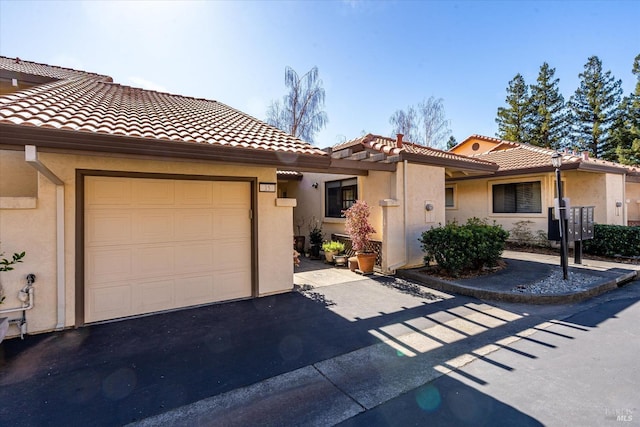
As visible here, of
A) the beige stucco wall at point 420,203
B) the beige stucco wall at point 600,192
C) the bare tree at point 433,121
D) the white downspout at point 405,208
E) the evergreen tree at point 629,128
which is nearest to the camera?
the white downspout at point 405,208

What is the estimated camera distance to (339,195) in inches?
444

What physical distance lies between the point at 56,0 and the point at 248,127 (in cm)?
535

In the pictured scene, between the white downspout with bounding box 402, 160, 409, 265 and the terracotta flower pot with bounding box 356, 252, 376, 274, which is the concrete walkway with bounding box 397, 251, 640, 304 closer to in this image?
the white downspout with bounding box 402, 160, 409, 265

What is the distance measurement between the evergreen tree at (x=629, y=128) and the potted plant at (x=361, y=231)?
26.4 metres

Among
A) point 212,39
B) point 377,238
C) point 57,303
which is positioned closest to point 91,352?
point 57,303

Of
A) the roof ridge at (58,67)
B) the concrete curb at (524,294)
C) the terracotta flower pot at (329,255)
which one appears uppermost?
the roof ridge at (58,67)

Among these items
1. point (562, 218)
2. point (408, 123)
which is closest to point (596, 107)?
point (408, 123)

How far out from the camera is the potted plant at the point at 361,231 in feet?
27.8

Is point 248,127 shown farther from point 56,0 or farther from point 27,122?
point 56,0

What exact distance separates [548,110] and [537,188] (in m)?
21.6

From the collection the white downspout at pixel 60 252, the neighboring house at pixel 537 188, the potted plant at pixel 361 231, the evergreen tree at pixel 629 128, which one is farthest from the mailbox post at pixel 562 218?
the evergreen tree at pixel 629 128

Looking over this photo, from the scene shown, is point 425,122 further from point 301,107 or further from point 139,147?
point 139,147

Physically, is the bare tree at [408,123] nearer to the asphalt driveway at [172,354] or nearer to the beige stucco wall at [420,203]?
the beige stucco wall at [420,203]

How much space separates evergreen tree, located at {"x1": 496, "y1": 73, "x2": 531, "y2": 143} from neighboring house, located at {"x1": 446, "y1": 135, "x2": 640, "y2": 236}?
16.9 m
